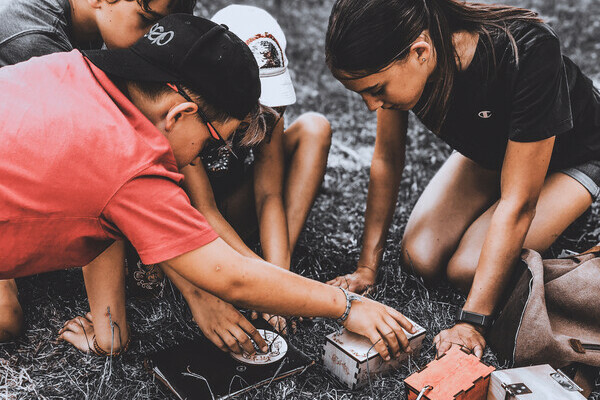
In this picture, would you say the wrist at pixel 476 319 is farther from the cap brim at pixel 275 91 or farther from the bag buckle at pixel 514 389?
the cap brim at pixel 275 91

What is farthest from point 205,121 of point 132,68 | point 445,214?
point 445,214

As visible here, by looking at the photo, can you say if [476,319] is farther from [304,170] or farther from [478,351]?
[304,170]

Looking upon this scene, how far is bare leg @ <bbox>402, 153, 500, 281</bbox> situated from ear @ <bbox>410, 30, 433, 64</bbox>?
943 mm

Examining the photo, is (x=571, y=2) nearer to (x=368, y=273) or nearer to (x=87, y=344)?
(x=368, y=273)

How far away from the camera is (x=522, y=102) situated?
1995mm

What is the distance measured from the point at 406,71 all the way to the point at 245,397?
3.98 feet

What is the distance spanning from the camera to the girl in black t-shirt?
187 centimetres

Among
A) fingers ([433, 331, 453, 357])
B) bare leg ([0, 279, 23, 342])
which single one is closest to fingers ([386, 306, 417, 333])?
fingers ([433, 331, 453, 357])

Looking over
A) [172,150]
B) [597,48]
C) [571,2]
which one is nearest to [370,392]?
[172,150]

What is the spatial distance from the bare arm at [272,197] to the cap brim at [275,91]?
18cm

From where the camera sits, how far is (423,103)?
2.24 metres

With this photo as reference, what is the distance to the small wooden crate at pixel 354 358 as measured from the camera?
1.80 m

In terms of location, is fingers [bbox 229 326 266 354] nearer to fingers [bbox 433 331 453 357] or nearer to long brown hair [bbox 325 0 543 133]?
fingers [bbox 433 331 453 357]

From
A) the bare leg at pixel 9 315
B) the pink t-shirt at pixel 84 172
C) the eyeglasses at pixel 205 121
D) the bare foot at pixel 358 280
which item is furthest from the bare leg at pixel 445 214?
the bare leg at pixel 9 315
